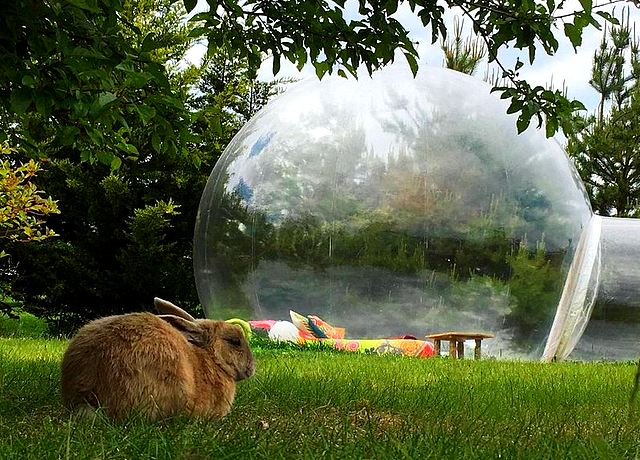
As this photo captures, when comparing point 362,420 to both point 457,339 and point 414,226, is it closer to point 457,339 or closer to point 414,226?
point 414,226

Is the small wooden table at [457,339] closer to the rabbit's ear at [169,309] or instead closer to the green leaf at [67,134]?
the rabbit's ear at [169,309]

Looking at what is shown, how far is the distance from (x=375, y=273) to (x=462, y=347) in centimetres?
140

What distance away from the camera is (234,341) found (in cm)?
354

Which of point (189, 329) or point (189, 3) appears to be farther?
point (189, 329)

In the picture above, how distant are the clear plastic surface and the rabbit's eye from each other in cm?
563

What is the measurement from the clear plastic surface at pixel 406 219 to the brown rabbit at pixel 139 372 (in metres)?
5.89

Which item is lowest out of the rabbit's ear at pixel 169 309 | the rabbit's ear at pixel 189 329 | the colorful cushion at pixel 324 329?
the colorful cushion at pixel 324 329

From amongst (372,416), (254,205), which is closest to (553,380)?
(372,416)

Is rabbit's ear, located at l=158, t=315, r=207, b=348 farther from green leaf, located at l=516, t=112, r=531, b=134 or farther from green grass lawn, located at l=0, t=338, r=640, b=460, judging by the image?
green leaf, located at l=516, t=112, r=531, b=134

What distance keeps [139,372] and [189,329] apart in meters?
0.49

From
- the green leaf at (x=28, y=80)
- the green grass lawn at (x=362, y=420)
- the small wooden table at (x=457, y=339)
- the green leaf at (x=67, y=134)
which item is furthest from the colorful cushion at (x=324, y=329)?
Result: the green leaf at (x=28, y=80)

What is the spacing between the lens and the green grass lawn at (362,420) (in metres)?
2.27

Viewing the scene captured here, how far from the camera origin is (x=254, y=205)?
9.67m

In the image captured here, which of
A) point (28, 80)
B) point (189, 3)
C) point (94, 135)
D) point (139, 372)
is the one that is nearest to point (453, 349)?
point (94, 135)
